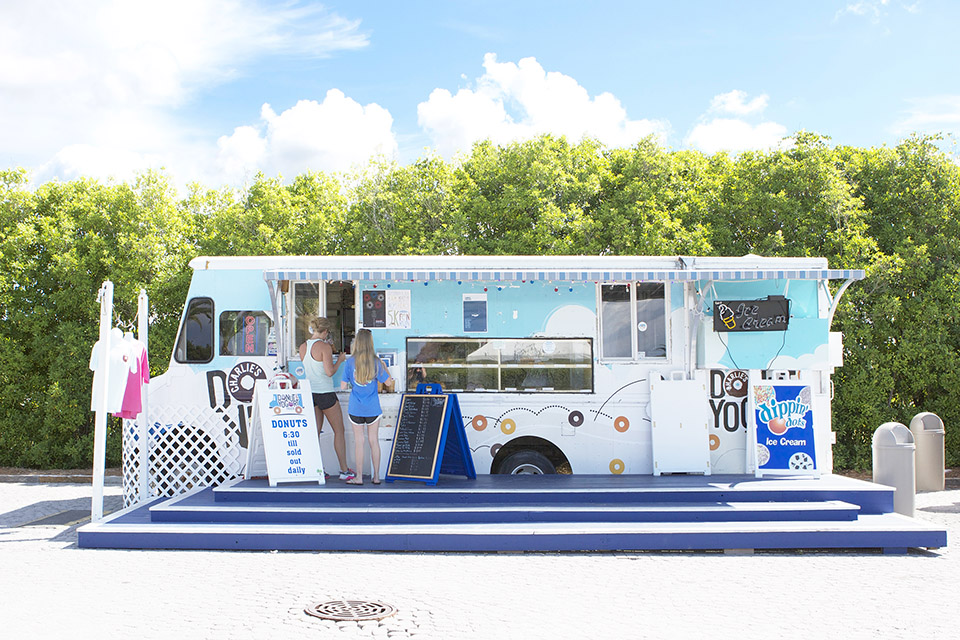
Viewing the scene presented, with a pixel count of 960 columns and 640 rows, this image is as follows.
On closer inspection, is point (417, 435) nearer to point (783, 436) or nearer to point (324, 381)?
point (324, 381)

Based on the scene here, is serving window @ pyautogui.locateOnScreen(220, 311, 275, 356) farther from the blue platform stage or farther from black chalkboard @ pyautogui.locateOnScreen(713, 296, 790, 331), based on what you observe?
black chalkboard @ pyautogui.locateOnScreen(713, 296, 790, 331)

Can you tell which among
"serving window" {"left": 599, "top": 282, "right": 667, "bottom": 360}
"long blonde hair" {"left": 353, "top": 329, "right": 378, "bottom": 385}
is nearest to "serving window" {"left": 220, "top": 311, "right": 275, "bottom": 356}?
"long blonde hair" {"left": 353, "top": 329, "right": 378, "bottom": 385}

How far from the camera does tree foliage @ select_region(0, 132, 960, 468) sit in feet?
43.6

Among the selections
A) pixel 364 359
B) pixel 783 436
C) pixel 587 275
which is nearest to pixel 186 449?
pixel 364 359

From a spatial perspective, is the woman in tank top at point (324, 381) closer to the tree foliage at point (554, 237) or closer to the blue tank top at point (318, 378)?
the blue tank top at point (318, 378)

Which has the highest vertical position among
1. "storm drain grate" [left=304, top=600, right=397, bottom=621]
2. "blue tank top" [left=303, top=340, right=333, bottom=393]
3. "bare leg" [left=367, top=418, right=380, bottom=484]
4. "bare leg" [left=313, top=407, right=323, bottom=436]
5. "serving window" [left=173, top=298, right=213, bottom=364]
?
"serving window" [left=173, top=298, right=213, bottom=364]

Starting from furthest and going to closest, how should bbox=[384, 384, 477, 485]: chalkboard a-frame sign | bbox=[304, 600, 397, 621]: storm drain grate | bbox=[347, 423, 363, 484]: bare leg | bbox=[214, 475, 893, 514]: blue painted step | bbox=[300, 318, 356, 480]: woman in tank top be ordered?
bbox=[300, 318, 356, 480]: woman in tank top
bbox=[384, 384, 477, 485]: chalkboard a-frame sign
bbox=[347, 423, 363, 484]: bare leg
bbox=[214, 475, 893, 514]: blue painted step
bbox=[304, 600, 397, 621]: storm drain grate

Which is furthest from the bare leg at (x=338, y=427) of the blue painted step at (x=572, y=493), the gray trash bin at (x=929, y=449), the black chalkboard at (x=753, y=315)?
the gray trash bin at (x=929, y=449)

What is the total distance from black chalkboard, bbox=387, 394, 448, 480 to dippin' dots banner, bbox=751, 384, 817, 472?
3.59 m

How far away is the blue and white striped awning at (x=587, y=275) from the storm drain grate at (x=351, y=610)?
3.74 meters

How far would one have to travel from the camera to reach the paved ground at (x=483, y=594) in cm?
489

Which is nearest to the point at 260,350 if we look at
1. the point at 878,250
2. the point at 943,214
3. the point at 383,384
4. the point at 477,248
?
the point at 383,384

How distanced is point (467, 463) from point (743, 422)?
3218 millimetres

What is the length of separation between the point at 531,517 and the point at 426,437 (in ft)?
5.49
